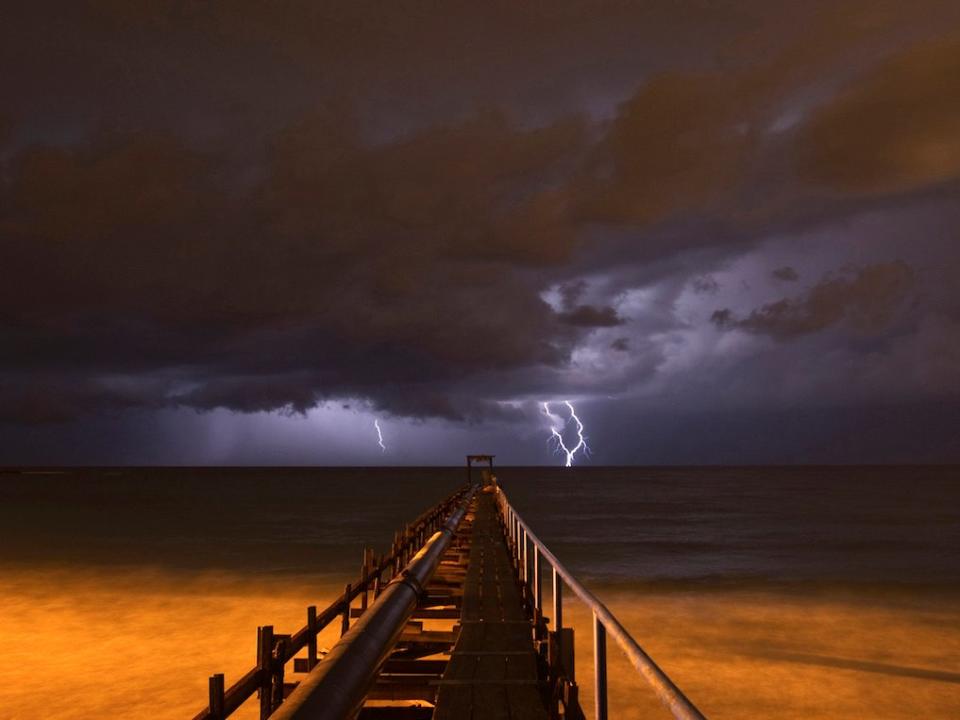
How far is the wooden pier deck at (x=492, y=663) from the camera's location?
539 centimetres

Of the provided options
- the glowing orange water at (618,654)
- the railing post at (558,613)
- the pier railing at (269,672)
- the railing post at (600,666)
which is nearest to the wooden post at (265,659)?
the pier railing at (269,672)

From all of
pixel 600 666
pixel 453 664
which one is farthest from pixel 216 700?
pixel 600 666

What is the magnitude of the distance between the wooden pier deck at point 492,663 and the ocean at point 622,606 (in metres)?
4.44

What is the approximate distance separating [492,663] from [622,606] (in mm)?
17375

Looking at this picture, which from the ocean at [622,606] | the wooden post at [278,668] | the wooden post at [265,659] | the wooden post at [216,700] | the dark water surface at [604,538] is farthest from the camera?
the dark water surface at [604,538]

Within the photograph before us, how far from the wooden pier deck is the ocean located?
4438 mm

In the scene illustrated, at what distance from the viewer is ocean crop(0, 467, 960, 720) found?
44.0ft

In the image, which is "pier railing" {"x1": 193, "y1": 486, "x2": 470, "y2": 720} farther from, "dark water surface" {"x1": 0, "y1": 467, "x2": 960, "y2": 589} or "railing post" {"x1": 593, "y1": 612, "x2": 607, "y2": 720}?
"dark water surface" {"x1": 0, "y1": 467, "x2": 960, "y2": 589}

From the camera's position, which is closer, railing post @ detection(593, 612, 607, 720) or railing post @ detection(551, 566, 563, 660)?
railing post @ detection(593, 612, 607, 720)

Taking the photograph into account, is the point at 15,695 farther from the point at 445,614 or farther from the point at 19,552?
the point at 19,552

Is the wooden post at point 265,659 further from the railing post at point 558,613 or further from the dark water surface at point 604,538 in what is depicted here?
the dark water surface at point 604,538

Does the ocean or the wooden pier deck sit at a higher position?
the wooden pier deck

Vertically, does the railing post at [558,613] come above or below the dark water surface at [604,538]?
above

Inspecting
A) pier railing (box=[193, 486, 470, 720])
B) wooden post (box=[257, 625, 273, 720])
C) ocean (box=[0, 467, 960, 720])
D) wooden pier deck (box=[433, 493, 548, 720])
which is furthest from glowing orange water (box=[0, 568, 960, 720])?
wooden post (box=[257, 625, 273, 720])
